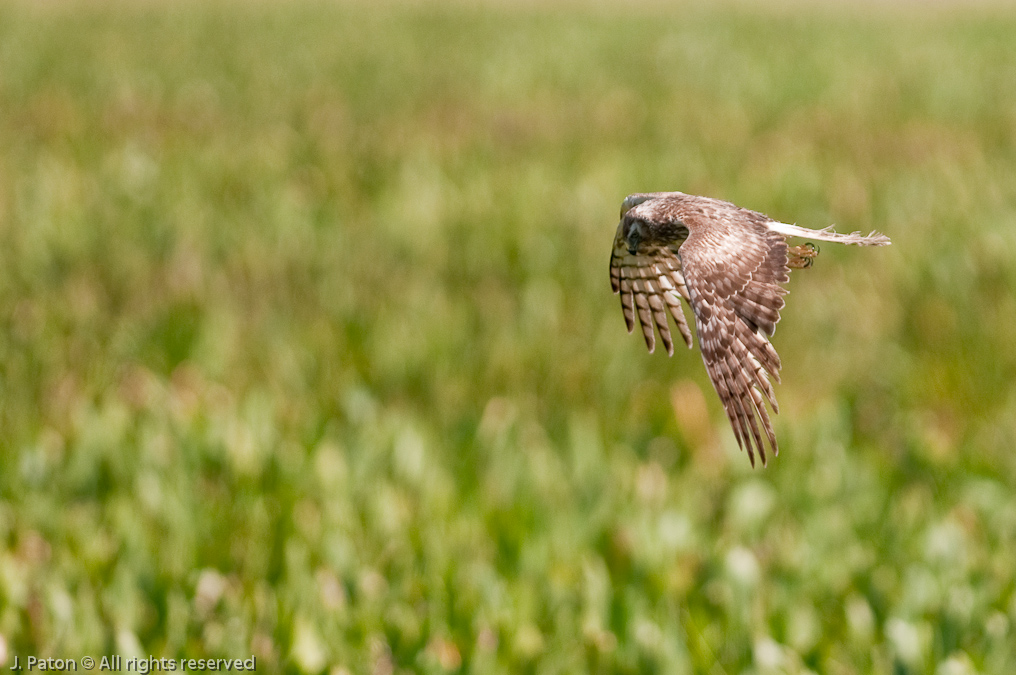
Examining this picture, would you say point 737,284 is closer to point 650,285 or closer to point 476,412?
point 650,285

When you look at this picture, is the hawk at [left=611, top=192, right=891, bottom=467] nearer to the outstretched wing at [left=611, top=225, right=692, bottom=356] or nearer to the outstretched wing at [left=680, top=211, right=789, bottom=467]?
the outstretched wing at [left=680, top=211, right=789, bottom=467]

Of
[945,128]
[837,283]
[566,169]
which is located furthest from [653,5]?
[837,283]

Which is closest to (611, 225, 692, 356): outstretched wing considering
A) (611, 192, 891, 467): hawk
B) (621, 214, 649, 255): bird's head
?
(621, 214, 649, 255): bird's head

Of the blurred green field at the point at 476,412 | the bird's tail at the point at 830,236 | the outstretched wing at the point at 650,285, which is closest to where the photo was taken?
the bird's tail at the point at 830,236

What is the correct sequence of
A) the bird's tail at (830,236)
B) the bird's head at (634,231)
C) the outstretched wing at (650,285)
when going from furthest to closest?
the outstretched wing at (650,285) → the bird's head at (634,231) → the bird's tail at (830,236)

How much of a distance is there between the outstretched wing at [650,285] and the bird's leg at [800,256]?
13 cm

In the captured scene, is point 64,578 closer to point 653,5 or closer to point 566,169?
point 566,169

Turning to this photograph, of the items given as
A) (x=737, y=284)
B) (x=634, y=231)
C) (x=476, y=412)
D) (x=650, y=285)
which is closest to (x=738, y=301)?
(x=737, y=284)

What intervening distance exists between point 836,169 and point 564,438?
307 centimetres

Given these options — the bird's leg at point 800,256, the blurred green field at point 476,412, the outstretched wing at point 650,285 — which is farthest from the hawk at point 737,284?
the blurred green field at point 476,412

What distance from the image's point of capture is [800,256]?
0.72 meters

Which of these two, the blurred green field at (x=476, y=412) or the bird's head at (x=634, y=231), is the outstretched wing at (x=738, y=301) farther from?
the blurred green field at (x=476, y=412)

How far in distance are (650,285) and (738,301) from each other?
297mm

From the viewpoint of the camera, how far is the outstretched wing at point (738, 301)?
64 cm
